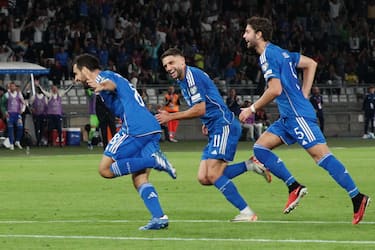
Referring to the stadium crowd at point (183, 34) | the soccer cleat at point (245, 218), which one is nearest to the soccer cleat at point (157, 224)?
the soccer cleat at point (245, 218)

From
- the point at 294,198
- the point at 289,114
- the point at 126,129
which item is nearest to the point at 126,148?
the point at 126,129

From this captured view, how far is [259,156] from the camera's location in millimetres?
14812

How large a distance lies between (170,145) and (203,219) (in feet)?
78.3

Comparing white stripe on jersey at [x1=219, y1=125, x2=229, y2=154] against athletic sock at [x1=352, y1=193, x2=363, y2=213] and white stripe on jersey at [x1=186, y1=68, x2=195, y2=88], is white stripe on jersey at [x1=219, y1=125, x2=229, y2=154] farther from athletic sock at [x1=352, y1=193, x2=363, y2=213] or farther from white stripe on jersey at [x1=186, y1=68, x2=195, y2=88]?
athletic sock at [x1=352, y1=193, x2=363, y2=213]

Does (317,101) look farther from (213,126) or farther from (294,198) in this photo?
(294,198)

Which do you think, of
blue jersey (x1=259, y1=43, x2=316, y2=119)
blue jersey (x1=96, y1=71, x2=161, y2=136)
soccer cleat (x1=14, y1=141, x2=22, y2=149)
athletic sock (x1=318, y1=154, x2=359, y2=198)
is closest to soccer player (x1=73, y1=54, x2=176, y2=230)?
blue jersey (x1=96, y1=71, x2=161, y2=136)

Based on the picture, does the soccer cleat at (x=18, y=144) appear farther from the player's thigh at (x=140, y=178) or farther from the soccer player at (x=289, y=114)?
the player's thigh at (x=140, y=178)

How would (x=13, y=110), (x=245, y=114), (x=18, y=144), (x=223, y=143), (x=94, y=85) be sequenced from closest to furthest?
1. (x=94, y=85)
2. (x=245, y=114)
3. (x=223, y=143)
4. (x=13, y=110)
5. (x=18, y=144)

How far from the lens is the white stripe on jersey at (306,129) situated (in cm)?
1412

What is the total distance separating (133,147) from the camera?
13570 millimetres

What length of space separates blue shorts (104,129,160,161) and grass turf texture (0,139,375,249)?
2.65 ft

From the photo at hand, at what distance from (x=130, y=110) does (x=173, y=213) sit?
256cm

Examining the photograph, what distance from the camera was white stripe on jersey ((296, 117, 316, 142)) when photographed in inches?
556

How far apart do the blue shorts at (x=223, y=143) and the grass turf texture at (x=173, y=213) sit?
749 mm
